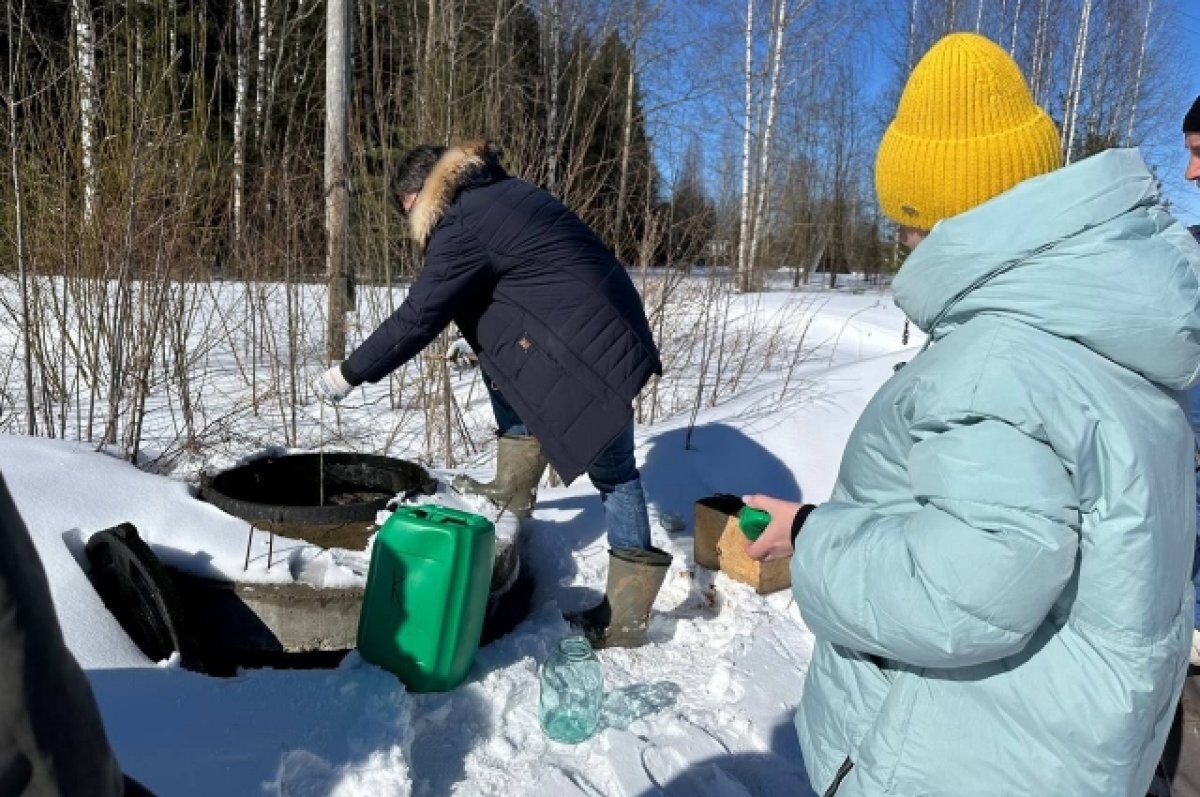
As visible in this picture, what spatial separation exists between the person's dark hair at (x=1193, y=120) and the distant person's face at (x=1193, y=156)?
15 millimetres

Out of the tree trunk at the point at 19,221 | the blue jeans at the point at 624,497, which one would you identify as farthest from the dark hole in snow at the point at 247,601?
the tree trunk at the point at 19,221

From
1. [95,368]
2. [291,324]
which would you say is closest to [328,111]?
[291,324]

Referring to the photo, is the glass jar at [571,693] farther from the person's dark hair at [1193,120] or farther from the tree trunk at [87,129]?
the tree trunk at [87,129]

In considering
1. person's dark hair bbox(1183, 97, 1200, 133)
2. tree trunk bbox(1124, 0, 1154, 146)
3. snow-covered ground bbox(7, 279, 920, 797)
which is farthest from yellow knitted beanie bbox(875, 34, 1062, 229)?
tree trunk bbox(1124, 0, 1154, 146)

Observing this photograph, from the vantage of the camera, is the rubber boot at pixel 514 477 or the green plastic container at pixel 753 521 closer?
the green plastic container at pixel 753 521

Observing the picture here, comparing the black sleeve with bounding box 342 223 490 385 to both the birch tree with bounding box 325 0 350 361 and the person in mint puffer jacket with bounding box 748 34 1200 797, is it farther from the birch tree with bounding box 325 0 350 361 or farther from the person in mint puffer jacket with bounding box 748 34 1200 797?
the birch tree with bounding box 325 0 350 361

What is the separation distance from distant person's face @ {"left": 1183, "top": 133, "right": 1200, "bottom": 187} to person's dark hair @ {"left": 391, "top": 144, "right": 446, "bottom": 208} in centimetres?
238

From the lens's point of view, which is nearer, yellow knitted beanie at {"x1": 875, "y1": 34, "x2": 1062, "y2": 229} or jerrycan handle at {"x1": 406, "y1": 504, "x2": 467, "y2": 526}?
yellow knitted beanie at {"x1": 875, "y1": 34, "x2": 1062, "y2": 229}

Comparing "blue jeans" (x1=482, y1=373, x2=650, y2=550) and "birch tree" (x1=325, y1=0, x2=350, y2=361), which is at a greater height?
"birch tree" (x1=325, y1=0, x2=350, y2=361)

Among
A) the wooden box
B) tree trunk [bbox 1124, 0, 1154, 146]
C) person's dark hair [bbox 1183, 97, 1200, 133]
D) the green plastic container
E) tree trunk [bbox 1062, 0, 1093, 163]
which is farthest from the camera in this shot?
tree trunk [bbox 1124, 0, 1154, 146]

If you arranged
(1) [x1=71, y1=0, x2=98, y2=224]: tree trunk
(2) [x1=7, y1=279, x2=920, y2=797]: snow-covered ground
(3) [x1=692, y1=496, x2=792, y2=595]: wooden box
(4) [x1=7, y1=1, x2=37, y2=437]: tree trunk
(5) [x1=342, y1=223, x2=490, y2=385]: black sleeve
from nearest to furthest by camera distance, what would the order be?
(2) [x1=7, y1=279, x2=920, y2=797]: snow-covered ground → (5) [x1=342, y1=223, x2=490, y2=385]: black sleeve → (3) [x1=692, y1=496, x2=792, y2=595]: wooden box → (4) [x1=7, y1=1, x2=37, y2=437]: tree trunk → (1) [x1=71, y1=0, x2=98, y2=224]: tree trunk

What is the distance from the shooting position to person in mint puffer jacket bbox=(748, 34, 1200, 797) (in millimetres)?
1000

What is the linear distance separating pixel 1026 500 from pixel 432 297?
2.17 m

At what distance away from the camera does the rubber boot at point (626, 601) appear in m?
2.99
